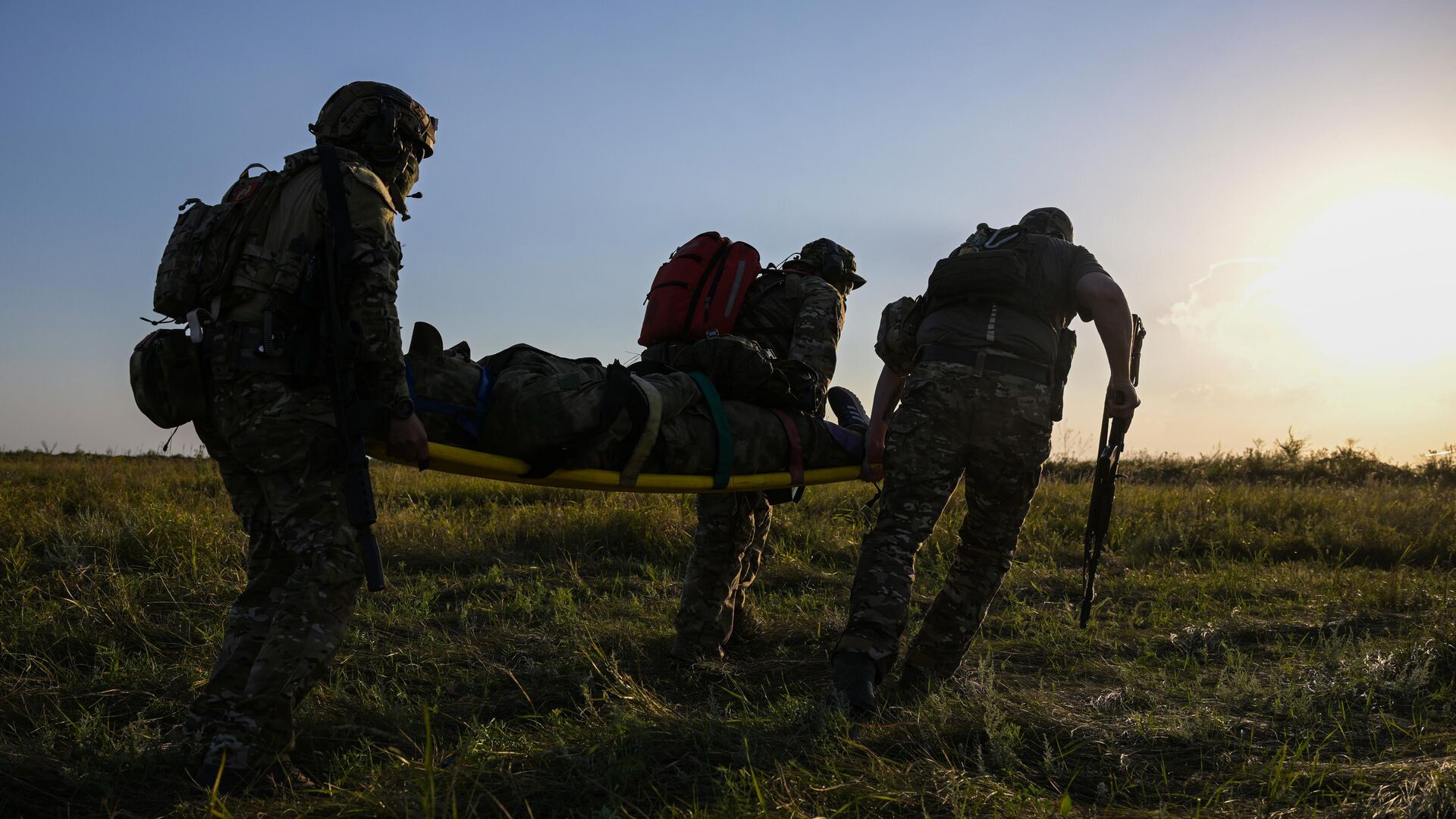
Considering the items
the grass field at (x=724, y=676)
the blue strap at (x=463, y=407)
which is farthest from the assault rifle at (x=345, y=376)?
the grass field at (x=724, y=676)

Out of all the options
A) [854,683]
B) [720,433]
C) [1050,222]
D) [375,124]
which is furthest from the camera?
[1050,222]

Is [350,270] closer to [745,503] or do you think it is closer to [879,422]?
[745,503]

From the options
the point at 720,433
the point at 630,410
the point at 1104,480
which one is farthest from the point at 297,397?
the point at 1104,480

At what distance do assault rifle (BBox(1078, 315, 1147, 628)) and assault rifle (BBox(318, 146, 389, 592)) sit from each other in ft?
11.8

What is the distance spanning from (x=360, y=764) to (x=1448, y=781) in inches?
143

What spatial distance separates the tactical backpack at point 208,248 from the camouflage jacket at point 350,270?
4 centimetres

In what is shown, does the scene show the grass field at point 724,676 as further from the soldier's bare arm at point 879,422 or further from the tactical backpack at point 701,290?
the tactical backpack at point 701,290

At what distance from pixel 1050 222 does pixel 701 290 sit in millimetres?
1862

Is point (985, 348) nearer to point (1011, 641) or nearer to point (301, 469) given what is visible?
point (1011, 641)

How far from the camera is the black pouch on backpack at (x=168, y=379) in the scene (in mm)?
3547

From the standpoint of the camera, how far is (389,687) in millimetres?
4707

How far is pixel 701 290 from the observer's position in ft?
17.2

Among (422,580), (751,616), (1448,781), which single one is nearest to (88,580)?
(422,580)

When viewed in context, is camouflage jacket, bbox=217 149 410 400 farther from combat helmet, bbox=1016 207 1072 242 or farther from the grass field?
combat helmet, bbox=1016 207 1072 242
